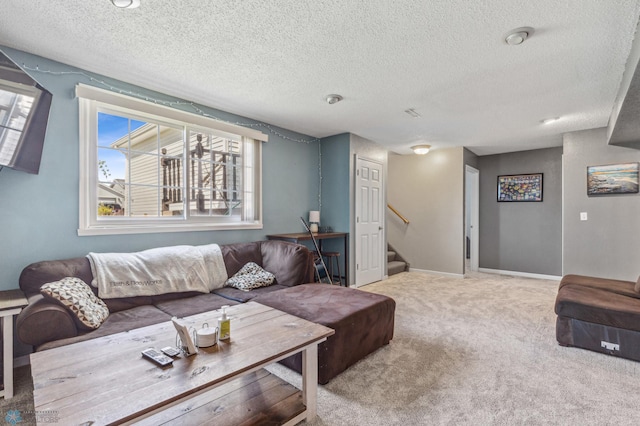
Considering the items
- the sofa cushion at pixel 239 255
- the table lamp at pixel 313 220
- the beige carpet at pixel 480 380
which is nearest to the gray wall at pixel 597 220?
the beige carpet at pixel 480 380

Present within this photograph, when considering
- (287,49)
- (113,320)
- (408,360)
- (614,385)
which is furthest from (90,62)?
(614,385)

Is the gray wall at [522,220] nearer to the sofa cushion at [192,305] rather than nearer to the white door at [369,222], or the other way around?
the white door at [369,222]

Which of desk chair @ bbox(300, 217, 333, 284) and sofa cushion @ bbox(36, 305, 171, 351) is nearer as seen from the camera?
sofa cushion @ bbox(36, 305, 171, 351)

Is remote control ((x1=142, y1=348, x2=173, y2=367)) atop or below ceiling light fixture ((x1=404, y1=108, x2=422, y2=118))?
below

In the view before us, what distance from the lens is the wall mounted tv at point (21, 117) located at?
74.7 inches

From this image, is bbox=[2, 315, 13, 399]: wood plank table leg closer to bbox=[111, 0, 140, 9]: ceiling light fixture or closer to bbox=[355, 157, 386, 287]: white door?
bbox=[111, 0, 140, 9]: ceiling light fixture

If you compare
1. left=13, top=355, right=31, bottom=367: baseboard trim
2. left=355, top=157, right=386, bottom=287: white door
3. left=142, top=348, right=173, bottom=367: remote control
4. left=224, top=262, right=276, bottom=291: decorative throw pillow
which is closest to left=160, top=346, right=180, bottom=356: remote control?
left=142, top=348, right=173, bottom=367: remote control

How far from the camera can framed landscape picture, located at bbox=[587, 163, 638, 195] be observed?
402cm

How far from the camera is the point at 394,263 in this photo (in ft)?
Answer: 19.8

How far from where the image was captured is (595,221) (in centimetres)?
423

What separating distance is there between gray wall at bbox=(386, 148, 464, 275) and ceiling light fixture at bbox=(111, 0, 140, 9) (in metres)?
5.13

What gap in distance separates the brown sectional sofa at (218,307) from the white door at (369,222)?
1.91 meters

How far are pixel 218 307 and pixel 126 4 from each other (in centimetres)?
213

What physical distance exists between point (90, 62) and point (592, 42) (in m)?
3.81
